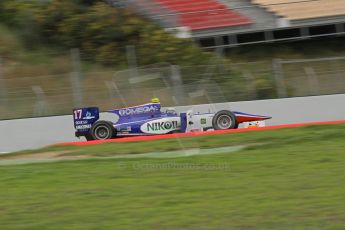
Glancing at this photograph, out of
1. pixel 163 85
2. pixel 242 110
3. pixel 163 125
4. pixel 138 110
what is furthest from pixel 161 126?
pixel 242 110

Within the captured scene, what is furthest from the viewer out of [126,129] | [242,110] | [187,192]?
[242,110]

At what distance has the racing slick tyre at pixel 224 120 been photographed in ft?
50.6

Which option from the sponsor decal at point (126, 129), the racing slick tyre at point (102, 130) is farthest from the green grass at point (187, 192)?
the racing slick tyre at point (102, 130)

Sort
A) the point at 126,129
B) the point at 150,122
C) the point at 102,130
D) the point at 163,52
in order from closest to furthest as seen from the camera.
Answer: the point at 150,122, the point at 126,129, the point at 102,130, the point at 163,52

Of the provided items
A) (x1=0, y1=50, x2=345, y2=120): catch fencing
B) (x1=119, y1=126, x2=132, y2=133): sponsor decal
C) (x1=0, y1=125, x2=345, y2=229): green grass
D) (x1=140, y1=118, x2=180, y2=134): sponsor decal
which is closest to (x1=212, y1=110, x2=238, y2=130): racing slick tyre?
(x1=140, y1=118, x2=180, y2=134): sponsor decal

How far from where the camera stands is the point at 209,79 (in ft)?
61.0

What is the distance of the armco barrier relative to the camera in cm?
1775

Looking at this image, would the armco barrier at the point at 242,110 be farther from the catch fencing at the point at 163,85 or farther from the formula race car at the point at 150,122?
the formula race car at the point at 150,122

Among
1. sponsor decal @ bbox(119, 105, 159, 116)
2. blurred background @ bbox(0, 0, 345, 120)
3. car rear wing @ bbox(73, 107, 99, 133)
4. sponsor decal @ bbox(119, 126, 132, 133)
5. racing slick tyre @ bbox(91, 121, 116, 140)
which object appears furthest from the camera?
blurred background @ bbox(0, 0, 345, 120)

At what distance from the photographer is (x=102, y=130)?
634 inches

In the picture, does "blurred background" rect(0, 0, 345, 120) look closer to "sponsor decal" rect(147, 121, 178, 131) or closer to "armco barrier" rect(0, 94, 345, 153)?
"armco barrier" rect(0, 94, 345, 153)

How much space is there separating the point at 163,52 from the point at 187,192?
47.9ft

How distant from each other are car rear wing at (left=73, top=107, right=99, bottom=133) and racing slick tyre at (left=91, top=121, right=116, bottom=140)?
0.54ft

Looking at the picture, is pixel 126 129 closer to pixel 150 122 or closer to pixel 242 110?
pixel 150 122
